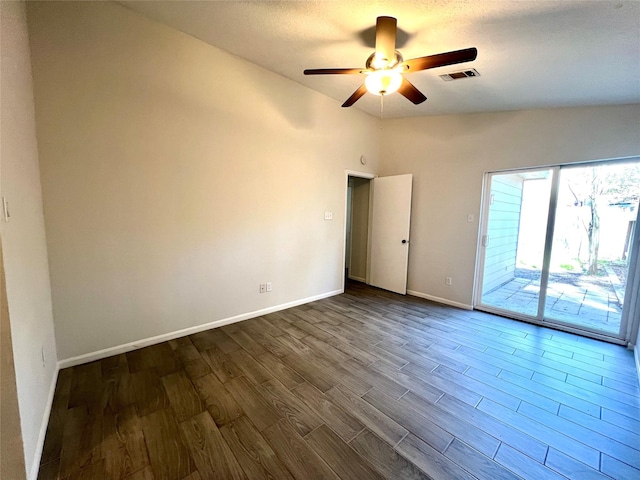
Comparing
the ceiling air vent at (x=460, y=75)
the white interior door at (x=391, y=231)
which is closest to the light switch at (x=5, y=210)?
the ceiling air vent at (x=460, y=75)

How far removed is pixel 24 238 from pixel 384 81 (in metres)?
2.69

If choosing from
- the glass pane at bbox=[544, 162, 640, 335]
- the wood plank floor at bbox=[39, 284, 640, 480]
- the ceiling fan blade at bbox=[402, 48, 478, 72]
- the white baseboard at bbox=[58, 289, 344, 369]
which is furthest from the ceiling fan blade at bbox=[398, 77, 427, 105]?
the white baseboard at bbox=[58, 289, 344, 369]

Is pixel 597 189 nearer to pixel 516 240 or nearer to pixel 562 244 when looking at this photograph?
pixel 562 244

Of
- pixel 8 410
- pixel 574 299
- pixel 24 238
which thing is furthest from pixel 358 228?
pixel 8 410

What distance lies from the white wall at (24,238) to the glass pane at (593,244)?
4841 millimetres

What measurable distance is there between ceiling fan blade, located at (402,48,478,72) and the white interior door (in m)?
2.34

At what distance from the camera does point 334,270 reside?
164 inches

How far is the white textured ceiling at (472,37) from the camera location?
1.73m

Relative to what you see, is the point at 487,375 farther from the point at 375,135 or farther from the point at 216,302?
the point at 375,135

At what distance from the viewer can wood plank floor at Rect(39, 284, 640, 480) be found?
1377 mm

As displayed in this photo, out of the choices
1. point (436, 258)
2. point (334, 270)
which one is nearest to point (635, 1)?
point (436, 258)

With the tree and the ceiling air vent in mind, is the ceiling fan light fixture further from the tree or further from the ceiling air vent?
the tree

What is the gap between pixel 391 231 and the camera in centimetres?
441

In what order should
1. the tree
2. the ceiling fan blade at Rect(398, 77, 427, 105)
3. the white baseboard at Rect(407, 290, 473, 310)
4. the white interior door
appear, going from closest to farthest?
the ceiling fan blade at Rect(398, 77, 427, 105) → the tree → the white baseboard at Rect(407, 290, 473, 310) → the white interior door
